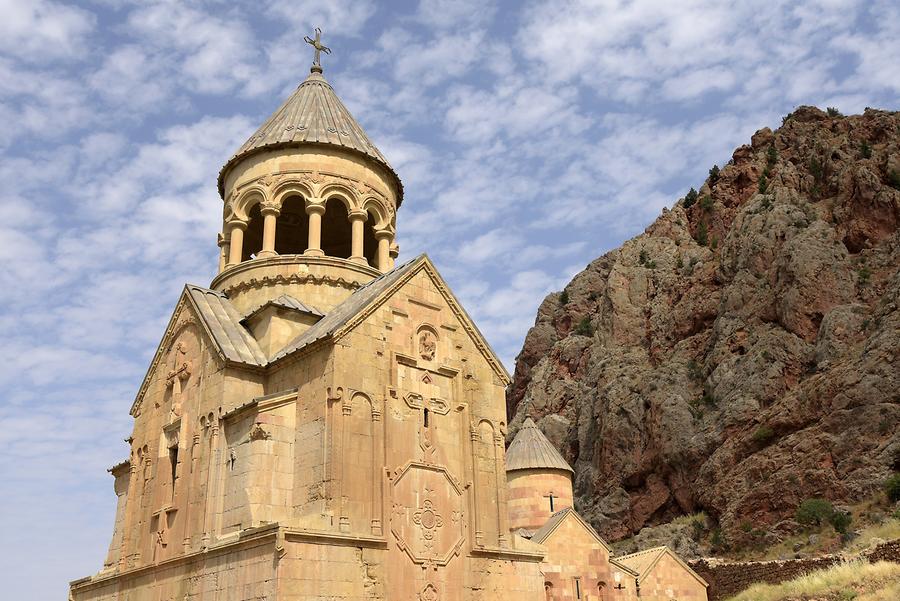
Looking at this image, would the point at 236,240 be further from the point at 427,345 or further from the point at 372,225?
the point at 427,345

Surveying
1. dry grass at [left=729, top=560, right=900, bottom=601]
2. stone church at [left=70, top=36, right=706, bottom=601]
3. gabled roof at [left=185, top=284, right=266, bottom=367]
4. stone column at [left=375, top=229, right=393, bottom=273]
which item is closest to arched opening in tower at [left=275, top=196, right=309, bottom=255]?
stone church at [left=70, top=36, right=706, bottom=601]

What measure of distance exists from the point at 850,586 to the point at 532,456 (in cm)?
918

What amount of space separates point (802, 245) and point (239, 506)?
36.1 m

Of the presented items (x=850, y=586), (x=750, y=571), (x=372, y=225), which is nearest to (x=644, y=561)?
(x=850, y=586)

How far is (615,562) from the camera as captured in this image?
1978 cm

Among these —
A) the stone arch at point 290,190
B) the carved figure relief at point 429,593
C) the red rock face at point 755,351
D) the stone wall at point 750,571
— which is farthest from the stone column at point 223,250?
the red rock face at point 755,351

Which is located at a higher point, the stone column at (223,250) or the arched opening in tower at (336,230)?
the arched opening in tower at (336,230)

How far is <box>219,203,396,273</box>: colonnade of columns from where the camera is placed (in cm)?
1550

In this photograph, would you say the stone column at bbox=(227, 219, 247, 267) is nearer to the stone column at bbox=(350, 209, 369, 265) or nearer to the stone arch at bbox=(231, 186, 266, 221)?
the stone arch at bbox=(231, 186, 266, 221)

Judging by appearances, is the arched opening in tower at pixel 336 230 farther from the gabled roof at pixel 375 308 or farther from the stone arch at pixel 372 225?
the gabled roof at pixel 375 308

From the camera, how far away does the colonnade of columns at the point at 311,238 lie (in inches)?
610

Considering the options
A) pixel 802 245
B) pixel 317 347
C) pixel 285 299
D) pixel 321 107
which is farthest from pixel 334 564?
pixel 802 245

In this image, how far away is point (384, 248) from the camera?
54.7 ft

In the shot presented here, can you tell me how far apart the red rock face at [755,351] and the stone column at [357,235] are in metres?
25.7
